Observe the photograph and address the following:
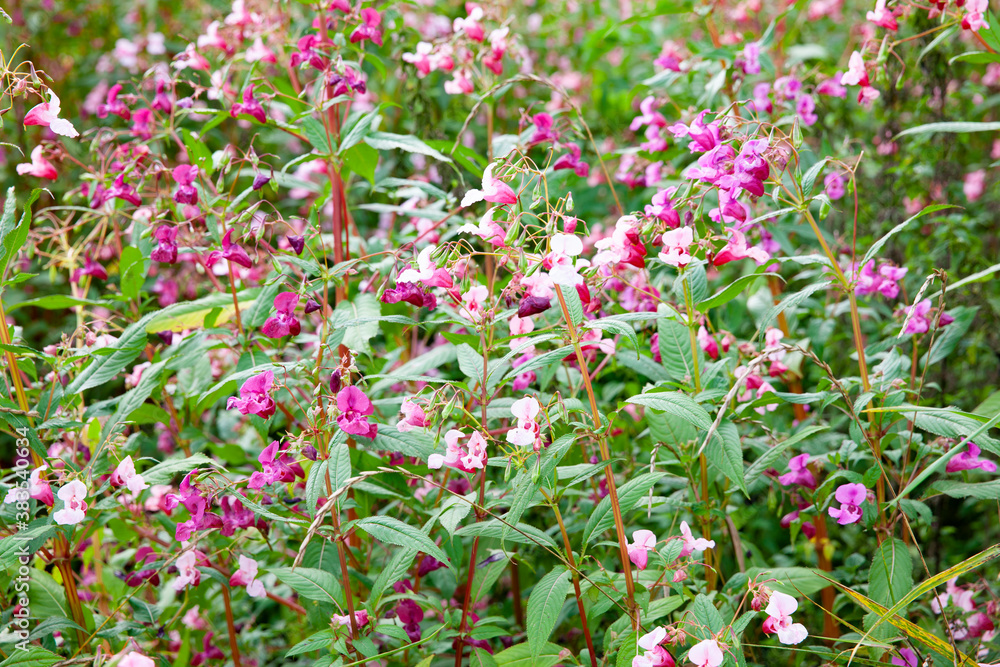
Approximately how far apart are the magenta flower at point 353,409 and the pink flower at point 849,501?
0.91 meters

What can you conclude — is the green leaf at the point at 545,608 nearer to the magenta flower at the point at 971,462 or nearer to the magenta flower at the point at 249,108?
the magenta flower at the point at 971,462

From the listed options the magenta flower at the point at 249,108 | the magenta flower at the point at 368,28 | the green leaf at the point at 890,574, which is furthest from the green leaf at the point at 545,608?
the magenta flower at the point at 368,28

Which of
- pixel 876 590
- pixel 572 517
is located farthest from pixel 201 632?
pixel 876 590

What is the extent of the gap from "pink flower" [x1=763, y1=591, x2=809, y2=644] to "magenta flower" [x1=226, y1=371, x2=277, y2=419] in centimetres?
89

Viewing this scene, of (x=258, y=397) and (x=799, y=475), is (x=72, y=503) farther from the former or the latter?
(x=799, y=475)

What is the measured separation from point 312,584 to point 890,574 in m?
1.08

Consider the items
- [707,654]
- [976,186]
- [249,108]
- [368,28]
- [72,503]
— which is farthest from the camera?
[976,186]

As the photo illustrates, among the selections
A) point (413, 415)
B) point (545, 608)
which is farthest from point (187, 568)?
point (545, 608)

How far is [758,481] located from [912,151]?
1286 mm

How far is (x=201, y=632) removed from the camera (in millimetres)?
1927

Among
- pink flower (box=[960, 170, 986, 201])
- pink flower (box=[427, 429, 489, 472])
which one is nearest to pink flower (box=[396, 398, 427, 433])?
pink flower (box=[427, 429, 489, 472])

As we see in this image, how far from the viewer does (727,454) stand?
1360 millimetres

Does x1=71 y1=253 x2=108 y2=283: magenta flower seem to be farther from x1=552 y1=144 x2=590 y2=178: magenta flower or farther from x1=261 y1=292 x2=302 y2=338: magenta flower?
x1=552 y1=144 x2=590 y2=178: magenta flower

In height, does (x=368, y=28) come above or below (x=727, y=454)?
above
